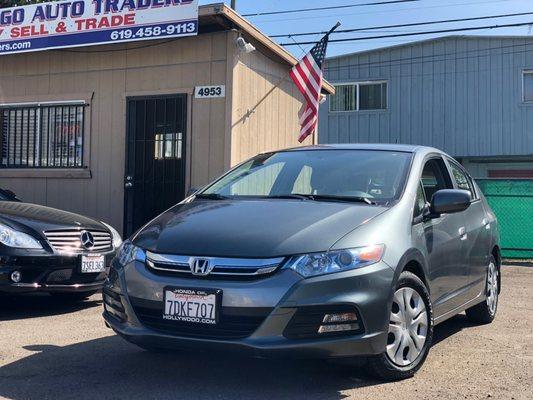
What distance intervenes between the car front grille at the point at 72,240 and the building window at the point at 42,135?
463cm

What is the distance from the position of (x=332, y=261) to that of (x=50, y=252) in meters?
3.39

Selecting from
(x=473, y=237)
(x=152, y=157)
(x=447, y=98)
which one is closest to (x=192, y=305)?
(x=473, y=237)

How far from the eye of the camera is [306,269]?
354 cm

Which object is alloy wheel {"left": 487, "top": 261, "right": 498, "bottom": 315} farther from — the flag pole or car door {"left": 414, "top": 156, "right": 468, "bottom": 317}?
the flag pole

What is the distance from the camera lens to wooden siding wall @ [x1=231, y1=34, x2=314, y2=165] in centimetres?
980

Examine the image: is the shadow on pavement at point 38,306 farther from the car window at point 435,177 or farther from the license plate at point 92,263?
the car window at point 435,177

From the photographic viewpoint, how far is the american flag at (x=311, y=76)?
10.6 metres

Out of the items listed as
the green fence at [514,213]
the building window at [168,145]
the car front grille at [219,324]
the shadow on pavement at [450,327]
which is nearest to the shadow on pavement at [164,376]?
the car front grille at [219,324]

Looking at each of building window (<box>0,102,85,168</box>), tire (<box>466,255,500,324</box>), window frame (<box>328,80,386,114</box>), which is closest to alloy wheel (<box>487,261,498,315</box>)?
tire (<box>466,255,500,324</box>)

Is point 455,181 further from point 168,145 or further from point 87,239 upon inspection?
point 168,145

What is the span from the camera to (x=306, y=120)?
10977 mm

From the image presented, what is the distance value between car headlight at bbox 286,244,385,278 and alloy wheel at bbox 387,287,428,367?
1.17 feet

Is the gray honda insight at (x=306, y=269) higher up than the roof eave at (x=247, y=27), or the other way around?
Result: the roof eave at (x=247, y=27)

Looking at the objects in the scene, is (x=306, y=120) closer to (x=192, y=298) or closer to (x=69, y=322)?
(x=69, y=322)
